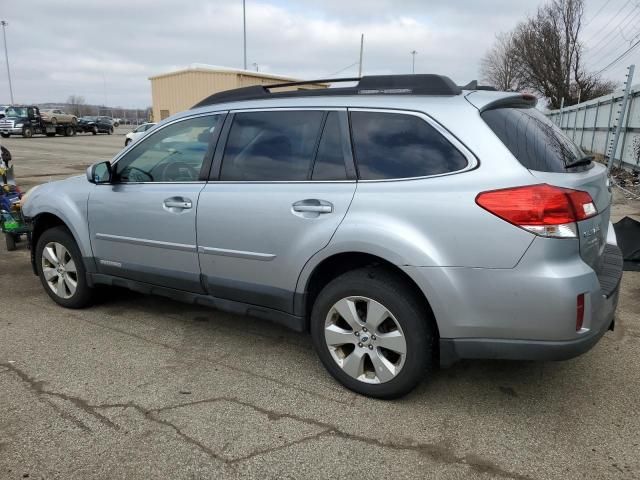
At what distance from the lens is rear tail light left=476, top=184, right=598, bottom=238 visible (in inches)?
99.8

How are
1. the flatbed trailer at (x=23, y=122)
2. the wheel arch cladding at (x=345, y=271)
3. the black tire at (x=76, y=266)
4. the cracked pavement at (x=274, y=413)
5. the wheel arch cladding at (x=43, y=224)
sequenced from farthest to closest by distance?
the flatbed trailer at (x=23, y=122)
the wheel arch cladding at (x=43, y=224)
the black tire at (x=76, y=266)
the wheel arch cladding at (x=345, y=271)
the cracked pavement at (x=274, y=413)

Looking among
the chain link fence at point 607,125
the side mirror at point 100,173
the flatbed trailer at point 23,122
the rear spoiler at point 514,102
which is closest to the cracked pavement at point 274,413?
the side mirror at point 100,173

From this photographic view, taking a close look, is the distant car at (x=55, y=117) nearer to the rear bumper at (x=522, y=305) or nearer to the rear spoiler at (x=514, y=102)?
the rear spoiler at (x=514, y=102)

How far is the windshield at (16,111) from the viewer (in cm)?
3744

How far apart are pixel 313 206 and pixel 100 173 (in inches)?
79.2

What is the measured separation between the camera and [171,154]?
13.1 feet

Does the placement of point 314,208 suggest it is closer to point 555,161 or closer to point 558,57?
point 555,161

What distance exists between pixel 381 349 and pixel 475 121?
52.6 inches

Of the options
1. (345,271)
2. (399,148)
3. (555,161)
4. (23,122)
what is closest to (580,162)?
(555,161)

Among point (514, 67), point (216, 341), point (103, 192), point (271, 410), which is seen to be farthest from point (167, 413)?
point (514, 67)

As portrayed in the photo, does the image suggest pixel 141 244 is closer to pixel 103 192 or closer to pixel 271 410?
pixel 103 192

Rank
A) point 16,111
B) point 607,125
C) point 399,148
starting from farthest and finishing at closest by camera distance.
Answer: point 16,111, point 607,125, point 399,148

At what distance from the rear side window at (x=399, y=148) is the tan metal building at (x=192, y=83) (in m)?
20.6

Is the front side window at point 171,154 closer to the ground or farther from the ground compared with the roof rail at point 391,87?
closer to the ground
